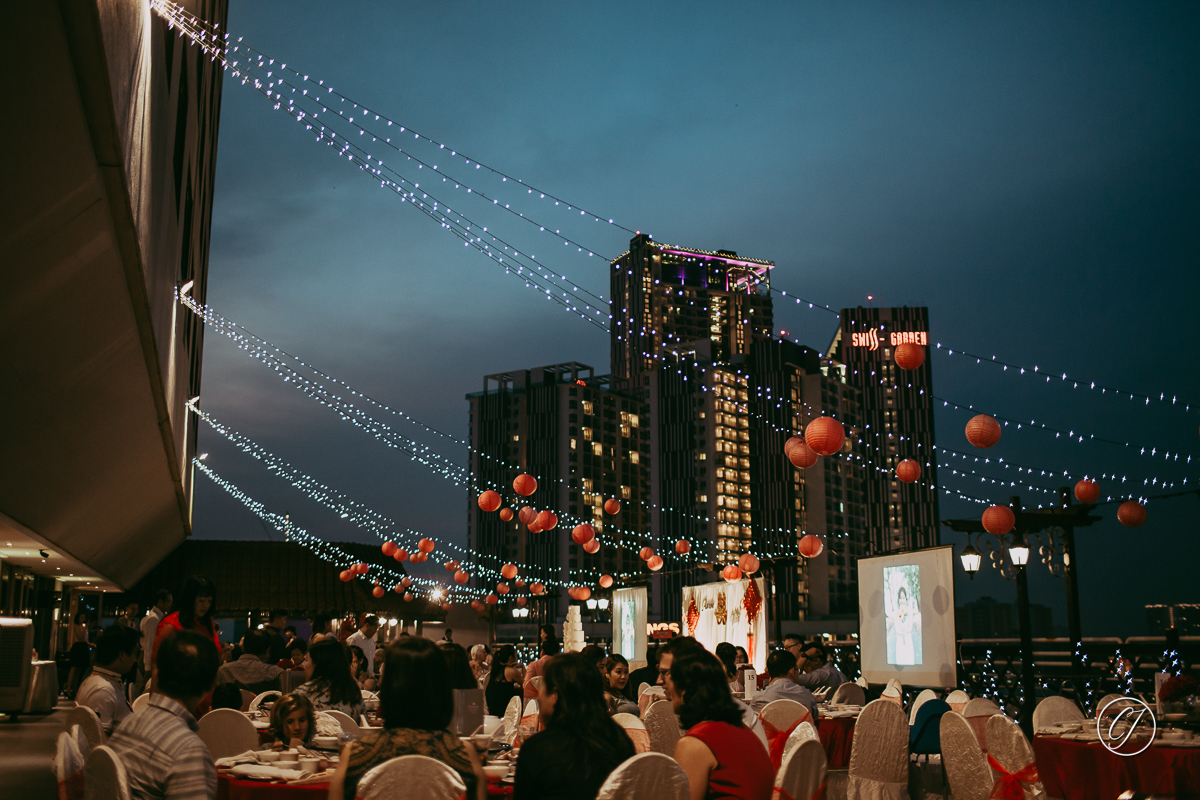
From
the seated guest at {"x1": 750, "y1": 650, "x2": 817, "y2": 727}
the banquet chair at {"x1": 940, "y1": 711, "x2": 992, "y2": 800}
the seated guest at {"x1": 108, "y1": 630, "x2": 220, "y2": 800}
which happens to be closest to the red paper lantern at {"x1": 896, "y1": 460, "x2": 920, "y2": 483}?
the seated guest at {"x1": 750, "y1": 650, "x2": 817, "y2": 727}

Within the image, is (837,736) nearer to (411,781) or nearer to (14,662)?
(411,781)

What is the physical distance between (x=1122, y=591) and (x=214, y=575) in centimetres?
3594

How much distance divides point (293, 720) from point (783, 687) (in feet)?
11.6

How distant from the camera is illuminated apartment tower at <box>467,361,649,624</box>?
86875mm

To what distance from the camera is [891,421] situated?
102438 millimetres

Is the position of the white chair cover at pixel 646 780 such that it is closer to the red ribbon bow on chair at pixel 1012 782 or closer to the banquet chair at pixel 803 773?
the banquet chair at pixel 803 773

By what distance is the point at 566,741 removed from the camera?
108 inches

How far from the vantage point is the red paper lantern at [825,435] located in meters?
9.66

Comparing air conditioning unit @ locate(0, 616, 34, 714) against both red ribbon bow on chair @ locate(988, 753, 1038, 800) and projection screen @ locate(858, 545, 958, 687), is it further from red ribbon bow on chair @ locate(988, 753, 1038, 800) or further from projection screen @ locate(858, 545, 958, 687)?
red ribbon bow on chair @ locate(988, 753, 1038, 800)

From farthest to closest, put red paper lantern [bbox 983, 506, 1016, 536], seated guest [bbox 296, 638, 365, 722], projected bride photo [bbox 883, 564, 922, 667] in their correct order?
red paper lantern [bbox 983, 506, 1016, 536], projected bride photo [bbox 883, 564, 922, 667], seated guest [bbox 296, 638, 365, 722]

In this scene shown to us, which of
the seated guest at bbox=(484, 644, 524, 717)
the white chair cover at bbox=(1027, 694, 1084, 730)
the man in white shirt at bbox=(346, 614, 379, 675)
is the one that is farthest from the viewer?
the man in white shirt at bbox=(346, 614, 379, 675)

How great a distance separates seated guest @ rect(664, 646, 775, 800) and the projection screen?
8.00 meters

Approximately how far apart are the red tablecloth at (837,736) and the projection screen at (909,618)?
3.68 meters

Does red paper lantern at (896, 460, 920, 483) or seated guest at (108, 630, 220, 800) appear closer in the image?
seated guest at (108, 630, 220, 800)
